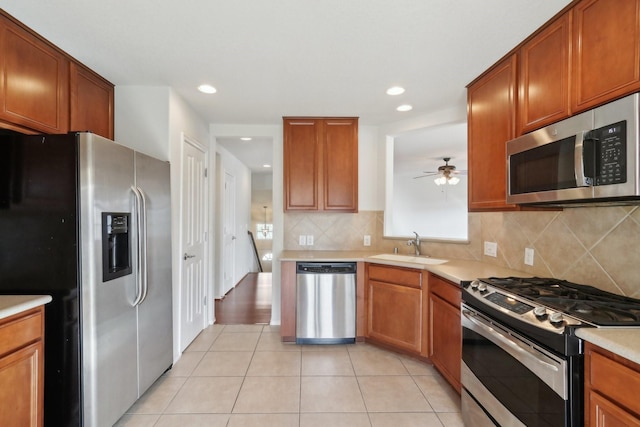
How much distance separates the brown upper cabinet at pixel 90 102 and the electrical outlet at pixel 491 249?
10.8 feet


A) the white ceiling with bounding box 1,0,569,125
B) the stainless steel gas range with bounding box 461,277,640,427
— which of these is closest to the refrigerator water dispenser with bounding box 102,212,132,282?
the white ceiling with bounding box 1,0,569,125

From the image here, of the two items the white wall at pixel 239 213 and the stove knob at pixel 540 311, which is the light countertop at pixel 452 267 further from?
the white wall at pixel 239 213

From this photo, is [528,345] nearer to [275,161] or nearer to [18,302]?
[18,302]

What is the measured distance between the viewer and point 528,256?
212 centimetres

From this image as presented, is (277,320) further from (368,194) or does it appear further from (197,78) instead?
(197,78)

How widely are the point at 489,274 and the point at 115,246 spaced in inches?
98.0

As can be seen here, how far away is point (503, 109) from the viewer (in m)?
2.01

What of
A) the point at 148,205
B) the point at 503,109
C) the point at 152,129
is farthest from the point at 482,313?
the point at 152,129

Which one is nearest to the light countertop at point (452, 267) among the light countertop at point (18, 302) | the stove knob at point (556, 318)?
the stove knob at point (556, 318)

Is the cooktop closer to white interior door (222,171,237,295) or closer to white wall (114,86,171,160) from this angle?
white wall (114,86,171,160)

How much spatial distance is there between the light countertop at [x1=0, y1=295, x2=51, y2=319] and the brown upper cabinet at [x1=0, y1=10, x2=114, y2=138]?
961 millimetres

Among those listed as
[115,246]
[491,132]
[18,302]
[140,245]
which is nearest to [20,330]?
[18,302]

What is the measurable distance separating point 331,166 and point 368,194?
604mm

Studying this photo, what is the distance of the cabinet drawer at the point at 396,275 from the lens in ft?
8.38
